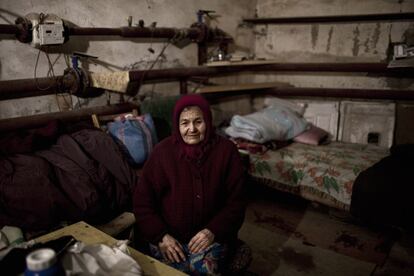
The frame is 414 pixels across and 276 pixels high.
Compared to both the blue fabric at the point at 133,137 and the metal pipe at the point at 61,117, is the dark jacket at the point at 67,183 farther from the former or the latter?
the metal pipe at the point at 61,117

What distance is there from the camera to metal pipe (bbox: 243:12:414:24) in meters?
3.61

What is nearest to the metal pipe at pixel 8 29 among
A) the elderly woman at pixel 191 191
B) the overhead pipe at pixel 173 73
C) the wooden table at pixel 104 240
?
the overhead pipe at pixel 173 73

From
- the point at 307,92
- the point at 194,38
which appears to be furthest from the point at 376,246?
the point at 194,38

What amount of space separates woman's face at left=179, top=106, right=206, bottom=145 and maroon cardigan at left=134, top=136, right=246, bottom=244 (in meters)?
0.08

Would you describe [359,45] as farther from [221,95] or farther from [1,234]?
[1,234]

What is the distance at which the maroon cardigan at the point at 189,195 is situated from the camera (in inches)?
72.2

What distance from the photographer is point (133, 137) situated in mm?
2650

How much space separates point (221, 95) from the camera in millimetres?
4184

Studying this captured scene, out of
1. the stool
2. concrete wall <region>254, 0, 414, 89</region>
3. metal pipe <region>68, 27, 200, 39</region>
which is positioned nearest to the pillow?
concrete wall <region>254, 0, 414, 89</region>

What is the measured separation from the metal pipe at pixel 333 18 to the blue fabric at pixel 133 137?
7.64 ft

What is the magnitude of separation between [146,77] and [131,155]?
0.86m

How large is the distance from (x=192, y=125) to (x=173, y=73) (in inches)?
64.9

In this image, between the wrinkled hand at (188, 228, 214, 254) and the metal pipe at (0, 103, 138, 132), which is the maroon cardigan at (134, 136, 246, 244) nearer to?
the wrinkled hand at (188, 228, 214, 254)

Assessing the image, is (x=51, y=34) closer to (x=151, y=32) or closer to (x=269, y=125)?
(x=151, y=32)
